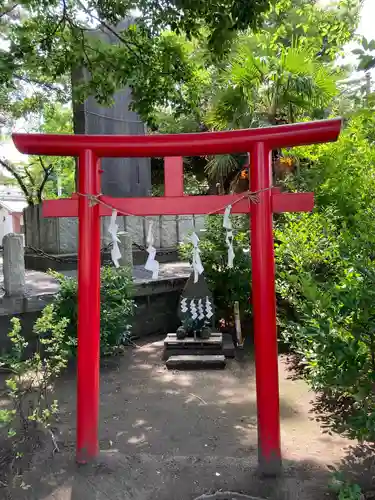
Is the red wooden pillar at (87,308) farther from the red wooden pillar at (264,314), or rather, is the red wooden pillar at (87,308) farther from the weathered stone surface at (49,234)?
the weathered stone surface at (49,234)

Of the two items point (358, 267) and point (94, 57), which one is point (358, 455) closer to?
point (358, 267)

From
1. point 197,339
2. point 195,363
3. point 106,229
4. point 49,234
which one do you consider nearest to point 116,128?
point 106,229

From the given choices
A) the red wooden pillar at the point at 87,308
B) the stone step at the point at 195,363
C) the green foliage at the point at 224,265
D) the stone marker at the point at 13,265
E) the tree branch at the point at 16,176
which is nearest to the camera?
the red wooden pillar at the point at 87,308

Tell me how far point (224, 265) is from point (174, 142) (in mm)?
4477

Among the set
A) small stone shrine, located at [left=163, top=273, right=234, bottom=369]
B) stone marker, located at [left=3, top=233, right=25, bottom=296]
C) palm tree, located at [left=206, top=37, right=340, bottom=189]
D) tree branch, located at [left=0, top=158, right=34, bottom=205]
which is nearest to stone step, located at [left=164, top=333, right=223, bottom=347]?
small stone shrine, located at [left=163, top=273, right=234, bottom=369]

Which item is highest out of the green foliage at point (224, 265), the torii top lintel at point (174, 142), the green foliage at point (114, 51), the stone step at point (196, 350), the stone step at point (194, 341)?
the green foliage at point (114, 51)

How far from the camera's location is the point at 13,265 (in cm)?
602

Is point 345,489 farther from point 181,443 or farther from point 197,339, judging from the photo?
point 197,339

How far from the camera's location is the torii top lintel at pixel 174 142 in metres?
3.19

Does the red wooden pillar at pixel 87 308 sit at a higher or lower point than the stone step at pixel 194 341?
higher

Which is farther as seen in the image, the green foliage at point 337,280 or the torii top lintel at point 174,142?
the torii top lintel at point 174,142

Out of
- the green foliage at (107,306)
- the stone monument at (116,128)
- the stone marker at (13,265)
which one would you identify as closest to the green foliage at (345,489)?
the green foliage at (107,306)

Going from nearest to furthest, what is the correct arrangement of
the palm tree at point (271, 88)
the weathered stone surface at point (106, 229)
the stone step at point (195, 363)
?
the stone step at point (195, 363), the palm tree at point (271, 88), the weathered stone surface at point (106, 229)

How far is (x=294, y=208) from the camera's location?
3.30 meters
